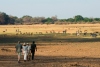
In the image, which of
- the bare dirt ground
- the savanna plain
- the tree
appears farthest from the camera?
the tree

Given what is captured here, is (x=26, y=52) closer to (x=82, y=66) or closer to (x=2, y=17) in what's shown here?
(x=82, y=66)

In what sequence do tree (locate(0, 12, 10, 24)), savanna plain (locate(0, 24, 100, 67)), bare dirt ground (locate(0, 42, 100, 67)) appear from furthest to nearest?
1. tree (locate(0, 12, 10, 24))
2. savanna plain (locate(0, 24, 100, 67))
3. bare dirt ground (locate(0, 42, 100, 67))

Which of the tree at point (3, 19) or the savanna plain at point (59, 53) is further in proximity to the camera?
the tree at point (3, 19)

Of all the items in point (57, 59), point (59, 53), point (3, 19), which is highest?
point (57, 59)

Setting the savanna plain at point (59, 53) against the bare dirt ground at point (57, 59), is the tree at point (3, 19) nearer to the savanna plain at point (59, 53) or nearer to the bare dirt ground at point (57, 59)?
the savanna plain at point (59, 53)

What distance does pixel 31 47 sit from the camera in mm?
23906

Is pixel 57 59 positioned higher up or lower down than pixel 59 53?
higher up

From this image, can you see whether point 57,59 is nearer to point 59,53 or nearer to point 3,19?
point 59,53

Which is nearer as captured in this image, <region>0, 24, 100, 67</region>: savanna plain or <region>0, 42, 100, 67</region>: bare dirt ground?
<region>0, 42, 100, 67</region>: bare dirt ground

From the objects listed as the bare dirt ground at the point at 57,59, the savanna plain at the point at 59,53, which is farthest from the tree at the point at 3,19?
the bare dirt ground at the point at 57,59

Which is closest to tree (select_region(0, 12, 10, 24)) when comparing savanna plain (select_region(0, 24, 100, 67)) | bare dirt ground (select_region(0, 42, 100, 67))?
savanna plain (select_region(0, 24, 100, 67))

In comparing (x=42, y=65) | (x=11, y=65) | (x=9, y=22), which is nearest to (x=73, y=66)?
(x=42, y=65)

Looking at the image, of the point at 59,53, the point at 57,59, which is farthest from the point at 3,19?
the point at 57,59

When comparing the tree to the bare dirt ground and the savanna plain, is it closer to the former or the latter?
the savanna plain
